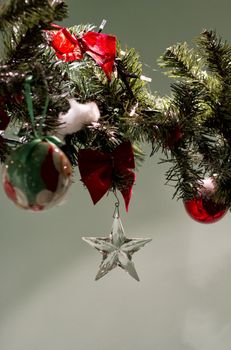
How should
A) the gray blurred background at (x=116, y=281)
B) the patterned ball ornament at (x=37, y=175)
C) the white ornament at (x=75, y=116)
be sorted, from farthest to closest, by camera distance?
the gray blurred background at (x=116, y=281)
the white ornament at (x=75, y=116)
the patterned ball ornament at (x=37, y=175)

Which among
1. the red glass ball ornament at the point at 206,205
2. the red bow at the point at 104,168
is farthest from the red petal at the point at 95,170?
the red glass ball ornament at the point at 206,205

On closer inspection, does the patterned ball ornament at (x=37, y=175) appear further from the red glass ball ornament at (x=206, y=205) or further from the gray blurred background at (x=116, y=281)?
the gray blurred background at (x=116, y=281)

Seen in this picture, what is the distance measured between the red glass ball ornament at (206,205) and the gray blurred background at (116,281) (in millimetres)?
371

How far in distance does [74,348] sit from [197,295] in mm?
247

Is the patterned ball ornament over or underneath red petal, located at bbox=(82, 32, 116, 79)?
underneath

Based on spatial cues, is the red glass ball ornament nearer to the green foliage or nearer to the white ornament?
the green foliage

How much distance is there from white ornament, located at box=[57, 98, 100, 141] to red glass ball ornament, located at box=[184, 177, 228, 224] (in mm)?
166

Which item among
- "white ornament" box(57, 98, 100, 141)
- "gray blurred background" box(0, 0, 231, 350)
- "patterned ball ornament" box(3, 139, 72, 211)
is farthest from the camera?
"gray blurred background" box(0, 0, 231, 350)

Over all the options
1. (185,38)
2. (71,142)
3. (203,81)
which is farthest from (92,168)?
(185,38)

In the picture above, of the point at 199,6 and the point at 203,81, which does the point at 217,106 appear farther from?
the point at 199,6

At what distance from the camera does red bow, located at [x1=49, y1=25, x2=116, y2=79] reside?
592 mm

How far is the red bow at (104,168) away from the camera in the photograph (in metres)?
0.56

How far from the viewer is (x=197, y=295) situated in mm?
991

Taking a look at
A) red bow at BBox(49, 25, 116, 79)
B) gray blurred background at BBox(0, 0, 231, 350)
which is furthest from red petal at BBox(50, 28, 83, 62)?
gray blurred background at BBox(0, 0, 231, 350)
